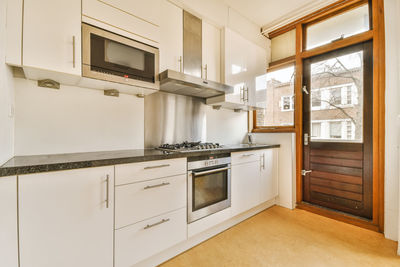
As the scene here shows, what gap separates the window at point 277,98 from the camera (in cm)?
287

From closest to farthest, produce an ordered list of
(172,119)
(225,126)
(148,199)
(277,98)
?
(148,199) → (172,119) → (225,126) → (277,98)

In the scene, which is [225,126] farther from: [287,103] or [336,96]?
[336,96]

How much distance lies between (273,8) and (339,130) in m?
1.99

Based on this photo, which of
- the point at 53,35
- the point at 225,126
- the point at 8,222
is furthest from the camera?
the point at 225,126

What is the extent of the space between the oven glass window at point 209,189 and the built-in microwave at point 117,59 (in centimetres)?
103

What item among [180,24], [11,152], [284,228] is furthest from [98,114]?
[284,228]

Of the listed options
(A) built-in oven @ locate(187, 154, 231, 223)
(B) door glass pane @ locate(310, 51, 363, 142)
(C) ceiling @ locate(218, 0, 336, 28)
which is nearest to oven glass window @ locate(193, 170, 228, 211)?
(A) built-in oven @ locate(187, 154, 231, 223)

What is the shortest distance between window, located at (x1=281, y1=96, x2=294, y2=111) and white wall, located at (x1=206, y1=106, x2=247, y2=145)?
0.65 m

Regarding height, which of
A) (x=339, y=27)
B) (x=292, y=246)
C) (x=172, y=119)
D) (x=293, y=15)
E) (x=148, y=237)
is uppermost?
(x=293, y=15)

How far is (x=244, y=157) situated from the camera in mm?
2174

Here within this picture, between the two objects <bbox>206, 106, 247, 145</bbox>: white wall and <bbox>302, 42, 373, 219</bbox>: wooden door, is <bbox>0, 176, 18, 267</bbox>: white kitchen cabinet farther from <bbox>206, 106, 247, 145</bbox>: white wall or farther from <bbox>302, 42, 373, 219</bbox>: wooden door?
<bbox>302, 42, 373, 219</bbox>: wooden door

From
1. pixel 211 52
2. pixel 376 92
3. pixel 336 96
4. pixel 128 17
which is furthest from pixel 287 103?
pixel 128 17

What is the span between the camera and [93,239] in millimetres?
1143

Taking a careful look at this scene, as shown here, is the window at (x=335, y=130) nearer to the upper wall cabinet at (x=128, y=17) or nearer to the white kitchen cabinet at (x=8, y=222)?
the upper wall cabinet at (x=128, y=17)
